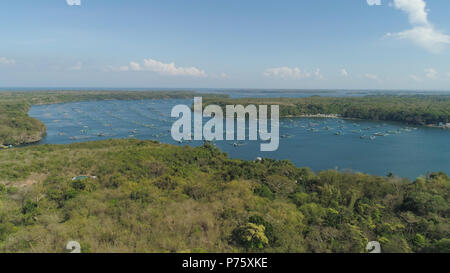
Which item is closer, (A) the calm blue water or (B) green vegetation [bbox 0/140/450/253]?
(B) green vegetation [bbox 0/140/450/253]

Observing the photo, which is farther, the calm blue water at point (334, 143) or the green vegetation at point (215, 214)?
the calm blue water at point (334, 143)

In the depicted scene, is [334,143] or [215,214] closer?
[215,214]

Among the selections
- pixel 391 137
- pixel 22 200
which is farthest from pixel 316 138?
pixel 22 200

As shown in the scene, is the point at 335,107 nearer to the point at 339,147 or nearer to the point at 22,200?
the point at 339,147

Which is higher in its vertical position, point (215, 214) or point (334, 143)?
point (215, 214)

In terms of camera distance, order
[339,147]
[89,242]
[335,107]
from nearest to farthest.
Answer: [89,242], [339,147], [335,107]
